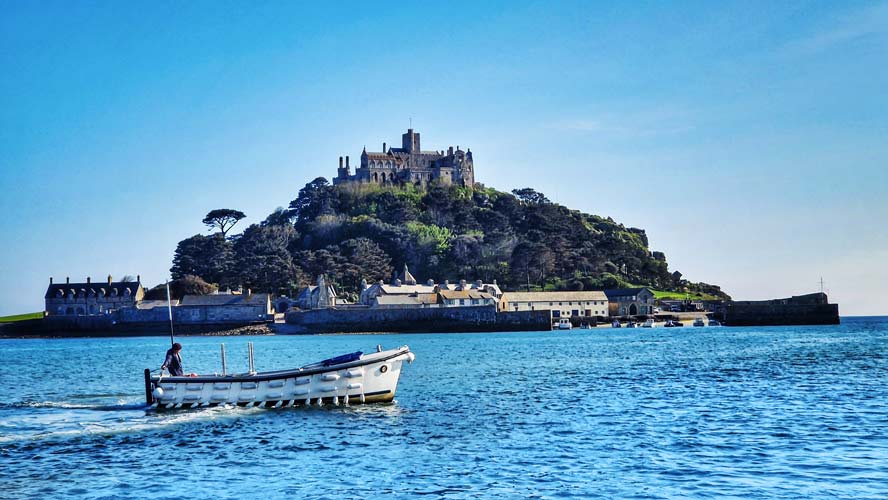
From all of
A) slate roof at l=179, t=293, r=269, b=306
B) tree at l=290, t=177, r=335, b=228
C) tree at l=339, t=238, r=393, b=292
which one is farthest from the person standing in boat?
tree at l=290, t=177, r=335, b=228

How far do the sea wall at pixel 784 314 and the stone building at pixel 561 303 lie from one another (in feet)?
58.1

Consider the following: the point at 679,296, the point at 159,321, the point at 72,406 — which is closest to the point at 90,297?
the point at 159,321

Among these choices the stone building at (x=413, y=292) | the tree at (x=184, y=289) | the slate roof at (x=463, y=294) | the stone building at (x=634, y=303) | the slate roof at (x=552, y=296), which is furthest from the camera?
the tree at (x=184, y=289)

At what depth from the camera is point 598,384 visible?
3594cm

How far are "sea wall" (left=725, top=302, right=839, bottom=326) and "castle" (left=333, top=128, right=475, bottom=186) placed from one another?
71180 mm

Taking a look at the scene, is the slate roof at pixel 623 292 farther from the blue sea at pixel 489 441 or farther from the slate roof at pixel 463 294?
the blue sea at pixel 489 441

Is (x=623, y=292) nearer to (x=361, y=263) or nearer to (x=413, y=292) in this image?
(x=413, y=292)

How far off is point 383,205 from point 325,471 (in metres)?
140

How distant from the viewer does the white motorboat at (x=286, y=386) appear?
27688 mm

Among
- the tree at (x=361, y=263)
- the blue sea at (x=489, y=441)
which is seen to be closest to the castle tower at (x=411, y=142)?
the tree at (x=361, y=263)

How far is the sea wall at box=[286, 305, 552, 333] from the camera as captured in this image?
340ft

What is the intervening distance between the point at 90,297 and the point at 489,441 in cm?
11376

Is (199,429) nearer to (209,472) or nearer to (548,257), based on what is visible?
(209,472)

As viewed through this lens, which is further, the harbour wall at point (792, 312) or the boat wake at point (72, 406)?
the harbour wall at point (792, 312)
